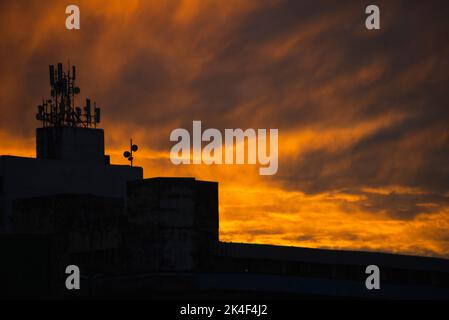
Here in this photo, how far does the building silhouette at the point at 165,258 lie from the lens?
103 m

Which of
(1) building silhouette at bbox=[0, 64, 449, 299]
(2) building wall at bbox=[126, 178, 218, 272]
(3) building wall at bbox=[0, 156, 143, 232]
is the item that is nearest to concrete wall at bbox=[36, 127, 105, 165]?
(3) building wall at bbox=[0, 156, 143, 232]

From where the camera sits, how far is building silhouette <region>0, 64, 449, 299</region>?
103375 millimetres

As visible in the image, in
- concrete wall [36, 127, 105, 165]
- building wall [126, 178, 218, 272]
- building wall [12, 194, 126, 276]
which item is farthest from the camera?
concrete wall [36, 127, 105, 165]

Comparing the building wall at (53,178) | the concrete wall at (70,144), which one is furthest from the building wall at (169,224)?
the concrete wall at (70,144)

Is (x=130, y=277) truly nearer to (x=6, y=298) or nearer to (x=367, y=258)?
(x=6, y=298)

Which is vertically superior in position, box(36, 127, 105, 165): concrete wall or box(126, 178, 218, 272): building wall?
box(36, 127, 105, 165): concrete wall

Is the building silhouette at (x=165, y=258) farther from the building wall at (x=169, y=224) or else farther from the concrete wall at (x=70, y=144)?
the concrete wall at (x=70, y=144)

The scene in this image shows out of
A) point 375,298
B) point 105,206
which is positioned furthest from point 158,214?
point 375,298

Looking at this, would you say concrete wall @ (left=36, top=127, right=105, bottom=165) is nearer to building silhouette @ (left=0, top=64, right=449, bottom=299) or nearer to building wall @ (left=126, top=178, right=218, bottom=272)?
building silhouette @ (left=0, top=64, right=449, bottom=299)

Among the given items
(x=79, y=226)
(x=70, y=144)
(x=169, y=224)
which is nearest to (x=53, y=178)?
(x=70, y=144)
